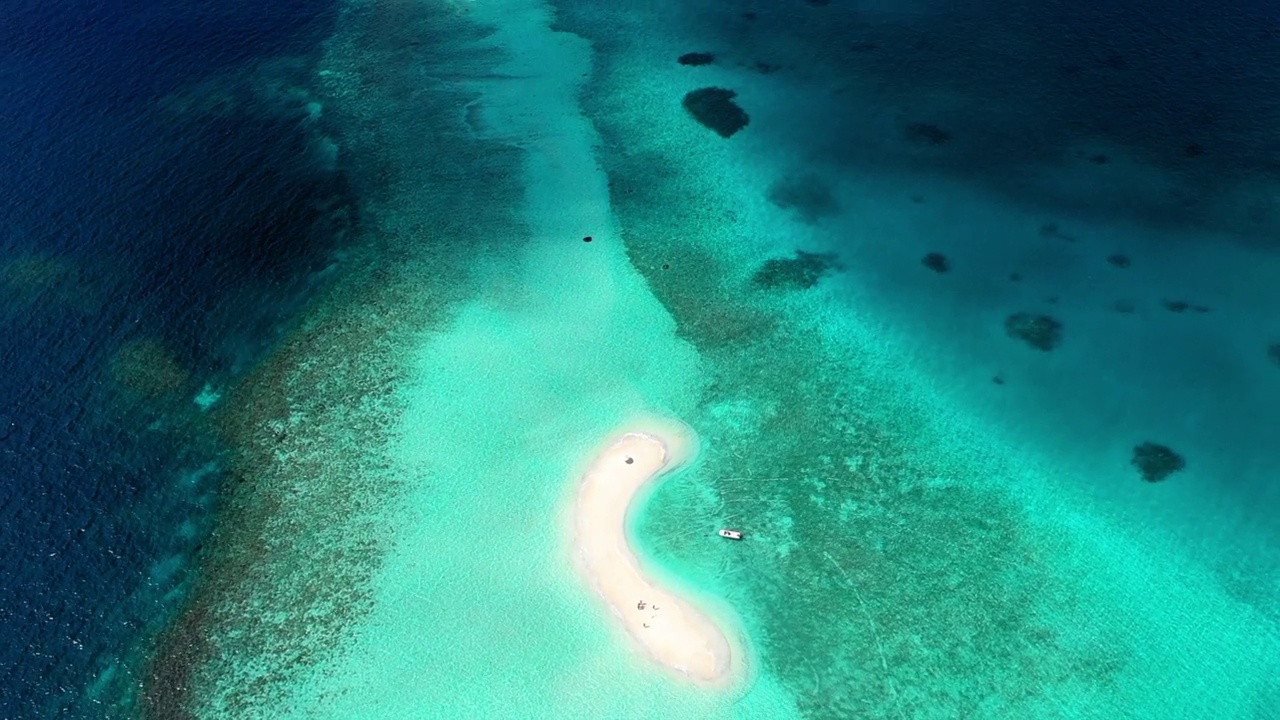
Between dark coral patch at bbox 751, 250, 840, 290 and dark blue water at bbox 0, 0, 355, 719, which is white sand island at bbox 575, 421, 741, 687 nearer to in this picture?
dark coral patch at bbox 751, 250, 840, 290

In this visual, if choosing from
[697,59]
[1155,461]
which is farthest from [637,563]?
[697,59]

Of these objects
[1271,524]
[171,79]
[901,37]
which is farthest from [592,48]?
[1271,524]

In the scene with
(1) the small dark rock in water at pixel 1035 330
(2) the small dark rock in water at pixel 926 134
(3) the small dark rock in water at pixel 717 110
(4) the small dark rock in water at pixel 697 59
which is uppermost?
(4) the small dark rock in water at pixel 697 59

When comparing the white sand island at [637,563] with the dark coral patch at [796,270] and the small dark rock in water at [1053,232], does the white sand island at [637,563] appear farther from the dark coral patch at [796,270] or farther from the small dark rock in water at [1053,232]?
the small dark rock in water at [1053,232]

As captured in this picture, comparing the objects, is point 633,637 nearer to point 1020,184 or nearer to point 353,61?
point 1020,184

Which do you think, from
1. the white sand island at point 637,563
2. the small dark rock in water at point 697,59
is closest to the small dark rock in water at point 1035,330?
the white sand island at point 637,563

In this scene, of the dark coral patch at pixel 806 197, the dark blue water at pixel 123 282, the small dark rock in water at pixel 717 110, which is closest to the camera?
the dark blue water at pixel 123 282

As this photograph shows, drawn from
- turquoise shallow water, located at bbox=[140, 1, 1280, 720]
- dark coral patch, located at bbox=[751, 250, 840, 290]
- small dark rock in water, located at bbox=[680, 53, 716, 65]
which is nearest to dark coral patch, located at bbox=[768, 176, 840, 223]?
turquoise shallow water, located at bbox=[140, 1, 1280, 720]
